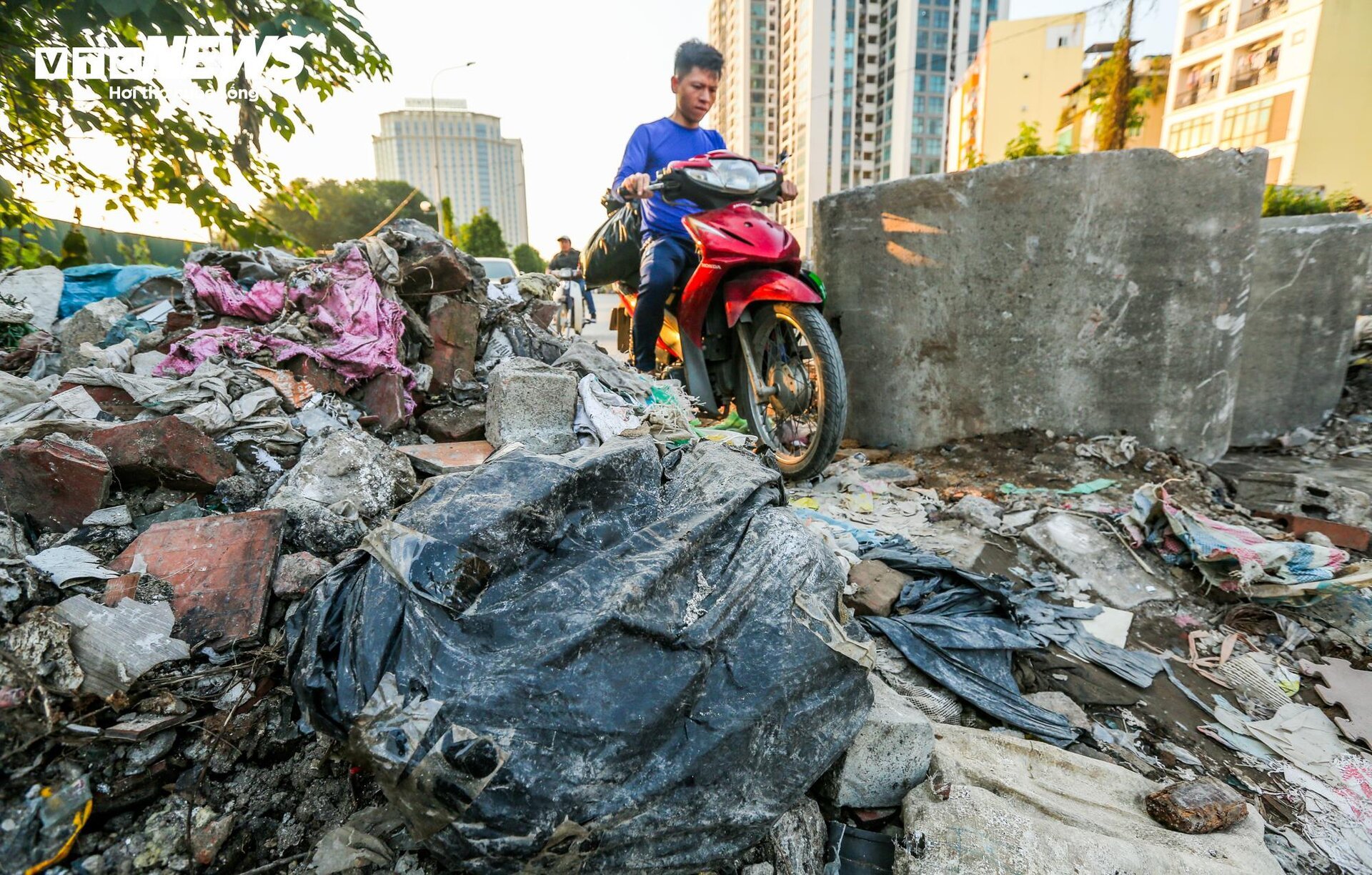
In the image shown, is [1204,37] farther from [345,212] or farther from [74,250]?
[345,212]

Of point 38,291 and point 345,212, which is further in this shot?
point 345,212

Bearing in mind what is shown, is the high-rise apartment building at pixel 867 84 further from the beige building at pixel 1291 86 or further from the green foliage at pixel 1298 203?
the green foliage at pixel 1298 203

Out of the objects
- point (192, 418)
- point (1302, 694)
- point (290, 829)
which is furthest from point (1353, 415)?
point (192, 418)

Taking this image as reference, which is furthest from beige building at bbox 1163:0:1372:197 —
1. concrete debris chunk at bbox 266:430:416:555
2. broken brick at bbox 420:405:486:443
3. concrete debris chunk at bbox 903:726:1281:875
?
concrete debris chunk at bbox 266:430:416:555

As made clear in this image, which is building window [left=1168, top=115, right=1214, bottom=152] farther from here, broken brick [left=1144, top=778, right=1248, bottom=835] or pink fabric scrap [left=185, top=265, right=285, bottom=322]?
pink fabric scrap [left=185, top=265, right=285, bottom=322]

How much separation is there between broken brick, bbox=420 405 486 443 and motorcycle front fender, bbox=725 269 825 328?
1309mm

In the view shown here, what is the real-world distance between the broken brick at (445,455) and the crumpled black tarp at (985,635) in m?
1.46

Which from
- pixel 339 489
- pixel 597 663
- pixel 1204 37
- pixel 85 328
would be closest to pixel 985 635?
pixel 597 663

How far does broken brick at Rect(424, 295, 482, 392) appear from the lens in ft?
10.1

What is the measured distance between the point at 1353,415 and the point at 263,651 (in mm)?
6319

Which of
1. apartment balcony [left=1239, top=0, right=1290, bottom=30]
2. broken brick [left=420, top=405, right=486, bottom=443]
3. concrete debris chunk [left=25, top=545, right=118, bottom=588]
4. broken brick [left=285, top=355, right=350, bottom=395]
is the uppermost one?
apartment balcony [left=1239, top=0, right=1290, bottom=30]

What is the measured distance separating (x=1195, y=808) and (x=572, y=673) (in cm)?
128

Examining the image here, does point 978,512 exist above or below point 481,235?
below

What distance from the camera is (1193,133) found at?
95.5ft
